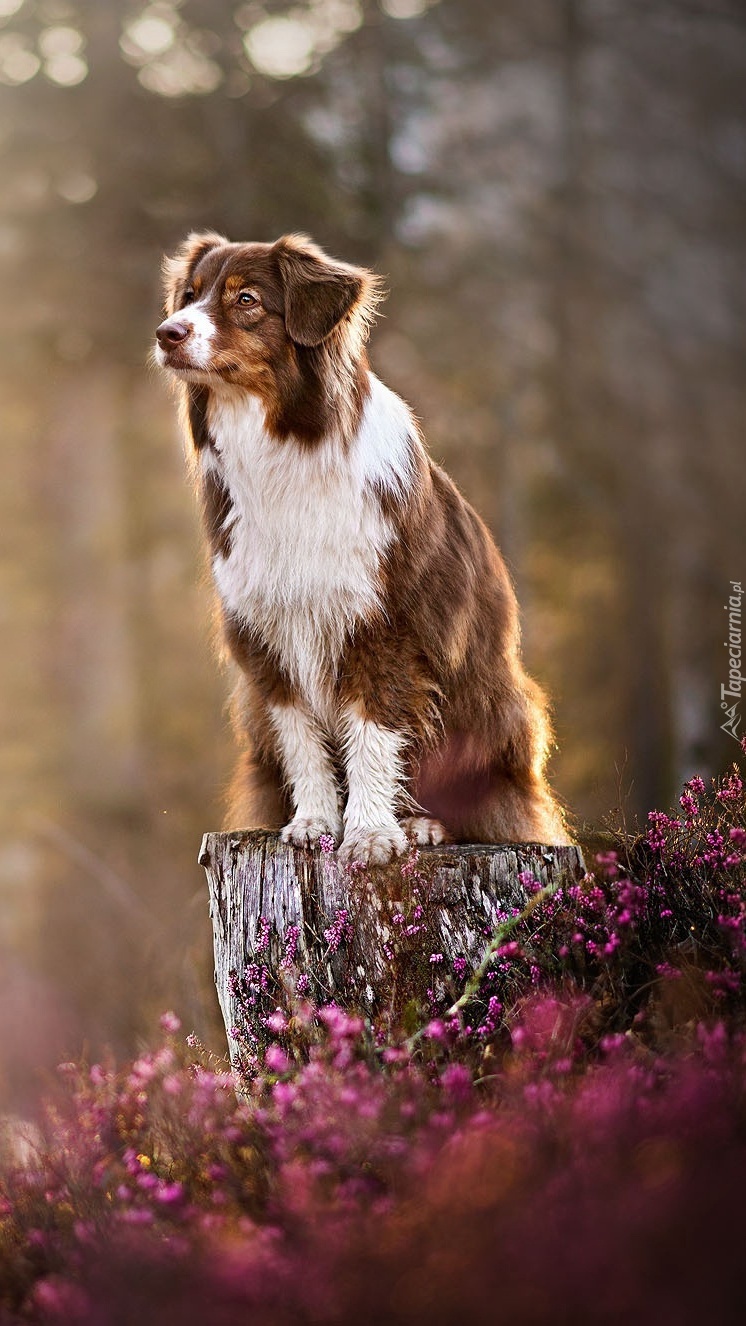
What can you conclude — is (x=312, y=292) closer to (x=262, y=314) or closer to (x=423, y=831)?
(x=262, y=314)

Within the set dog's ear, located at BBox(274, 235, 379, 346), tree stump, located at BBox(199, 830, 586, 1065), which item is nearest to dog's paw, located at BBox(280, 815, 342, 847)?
tree stump, located at BBox(199, 830, 586, 1065)

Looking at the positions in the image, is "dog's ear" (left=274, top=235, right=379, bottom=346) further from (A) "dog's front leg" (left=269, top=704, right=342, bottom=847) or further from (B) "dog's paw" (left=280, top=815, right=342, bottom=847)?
(B) "dog's paw" (left=280, top=815, right=342, bottom=847)

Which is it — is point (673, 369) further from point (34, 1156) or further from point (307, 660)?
point (34, 1156)

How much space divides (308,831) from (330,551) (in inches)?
38.5

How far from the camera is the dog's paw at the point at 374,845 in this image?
12.4 ft

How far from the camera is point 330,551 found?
392 cm

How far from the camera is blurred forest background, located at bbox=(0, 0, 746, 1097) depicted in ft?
37.5

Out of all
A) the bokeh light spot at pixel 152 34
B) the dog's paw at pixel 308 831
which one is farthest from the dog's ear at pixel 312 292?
the bokeh light spot at pixel 152 34

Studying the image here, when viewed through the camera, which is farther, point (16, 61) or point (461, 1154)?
point (16, 61)

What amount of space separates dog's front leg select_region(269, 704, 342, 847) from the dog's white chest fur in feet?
0.79

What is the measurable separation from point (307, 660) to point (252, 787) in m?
0.77

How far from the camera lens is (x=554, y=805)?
15.5ft

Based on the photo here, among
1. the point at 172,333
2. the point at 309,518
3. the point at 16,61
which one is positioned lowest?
the point at 309,518

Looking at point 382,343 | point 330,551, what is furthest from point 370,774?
point 382,343
